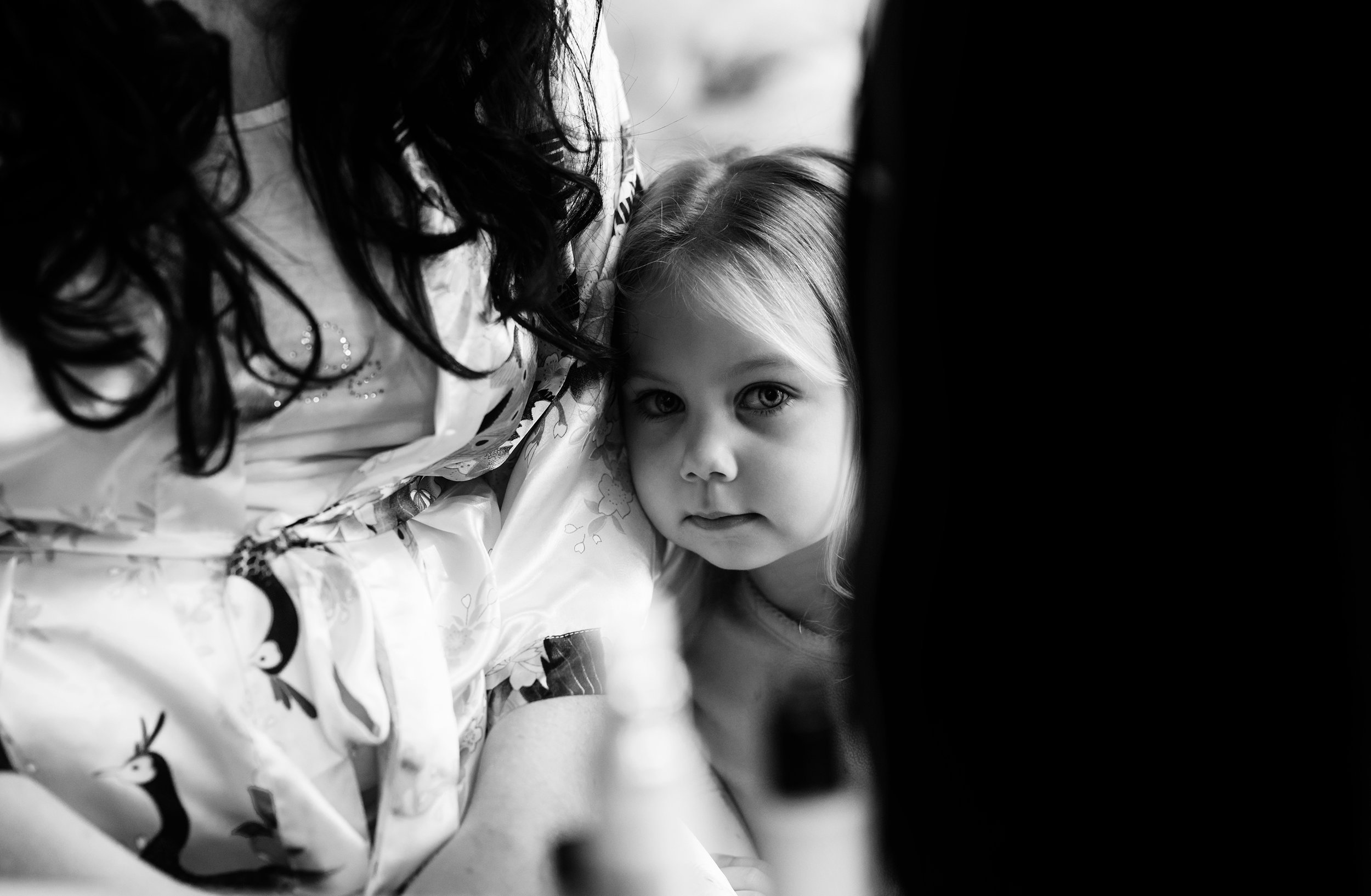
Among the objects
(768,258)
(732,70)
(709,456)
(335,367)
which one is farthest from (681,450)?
(732,70)

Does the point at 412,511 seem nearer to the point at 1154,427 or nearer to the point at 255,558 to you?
Result: the point at 255,558

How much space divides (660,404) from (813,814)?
16.4 inches

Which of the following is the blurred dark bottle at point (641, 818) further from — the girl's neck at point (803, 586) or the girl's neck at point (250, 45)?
the girl's neck at point (250, 45)

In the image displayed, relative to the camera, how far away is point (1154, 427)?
0.30 meters

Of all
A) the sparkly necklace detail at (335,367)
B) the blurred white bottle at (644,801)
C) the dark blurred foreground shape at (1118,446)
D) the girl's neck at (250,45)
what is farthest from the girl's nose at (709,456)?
the dark blurred foreground shape at (1118,446)

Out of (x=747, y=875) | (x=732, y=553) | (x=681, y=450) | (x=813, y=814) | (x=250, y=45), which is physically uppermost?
(x=250, y=45)

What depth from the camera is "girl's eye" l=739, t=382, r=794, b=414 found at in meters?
0.96

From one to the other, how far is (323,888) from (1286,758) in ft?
1.96

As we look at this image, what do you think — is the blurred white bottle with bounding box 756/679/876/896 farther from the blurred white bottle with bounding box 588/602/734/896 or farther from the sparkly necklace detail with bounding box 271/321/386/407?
the sparkly necklace detail with bounding box 271/321/386/407

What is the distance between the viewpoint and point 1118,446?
0.31 metres

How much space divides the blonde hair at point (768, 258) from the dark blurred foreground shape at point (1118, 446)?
0.58 metres

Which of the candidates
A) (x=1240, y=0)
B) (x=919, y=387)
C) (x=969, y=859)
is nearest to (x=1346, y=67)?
(x=1240, y=0)

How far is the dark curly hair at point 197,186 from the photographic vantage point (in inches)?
23.6

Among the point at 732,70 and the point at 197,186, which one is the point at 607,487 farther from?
the point at 732,70
